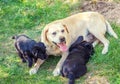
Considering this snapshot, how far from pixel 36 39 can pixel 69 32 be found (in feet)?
2.73

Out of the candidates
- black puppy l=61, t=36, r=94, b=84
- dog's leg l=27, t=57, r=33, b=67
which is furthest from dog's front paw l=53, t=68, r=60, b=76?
dog's leg l=27, t=57, r=33, b=67

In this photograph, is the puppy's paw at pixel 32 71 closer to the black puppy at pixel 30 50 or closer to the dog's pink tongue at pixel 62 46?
the black puppy at pixel 30 50

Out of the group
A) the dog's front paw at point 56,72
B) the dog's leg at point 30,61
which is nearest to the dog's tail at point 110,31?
the dog's front paw at point 56,72

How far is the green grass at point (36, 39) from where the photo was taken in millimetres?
6203

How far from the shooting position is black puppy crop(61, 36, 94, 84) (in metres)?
5.90

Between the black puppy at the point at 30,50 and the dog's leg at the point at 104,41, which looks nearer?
the black puppy at the point at 30,50

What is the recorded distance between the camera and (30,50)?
6465 millimetres

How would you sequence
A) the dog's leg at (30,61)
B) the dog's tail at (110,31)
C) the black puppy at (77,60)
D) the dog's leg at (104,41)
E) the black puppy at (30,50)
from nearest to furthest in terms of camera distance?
the black puppy at (77,60)
the black puppy at (30,50)
the dog's leg at (30,61)
the dog's leg at (104,41)
the dog's tail at (110,31)

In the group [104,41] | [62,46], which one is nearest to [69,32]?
[62,46]

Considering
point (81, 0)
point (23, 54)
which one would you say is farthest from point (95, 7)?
point (23, 54)

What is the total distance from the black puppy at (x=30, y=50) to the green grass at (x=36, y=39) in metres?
0.17

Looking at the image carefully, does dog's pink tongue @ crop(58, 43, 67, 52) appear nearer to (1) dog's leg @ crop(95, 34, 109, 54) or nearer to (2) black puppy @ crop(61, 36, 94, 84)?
(2) black puppy @ crop(61, 36, 94, 84)

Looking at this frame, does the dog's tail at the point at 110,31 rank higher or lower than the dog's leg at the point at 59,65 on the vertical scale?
higher

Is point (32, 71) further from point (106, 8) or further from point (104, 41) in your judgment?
point (106, 8)
